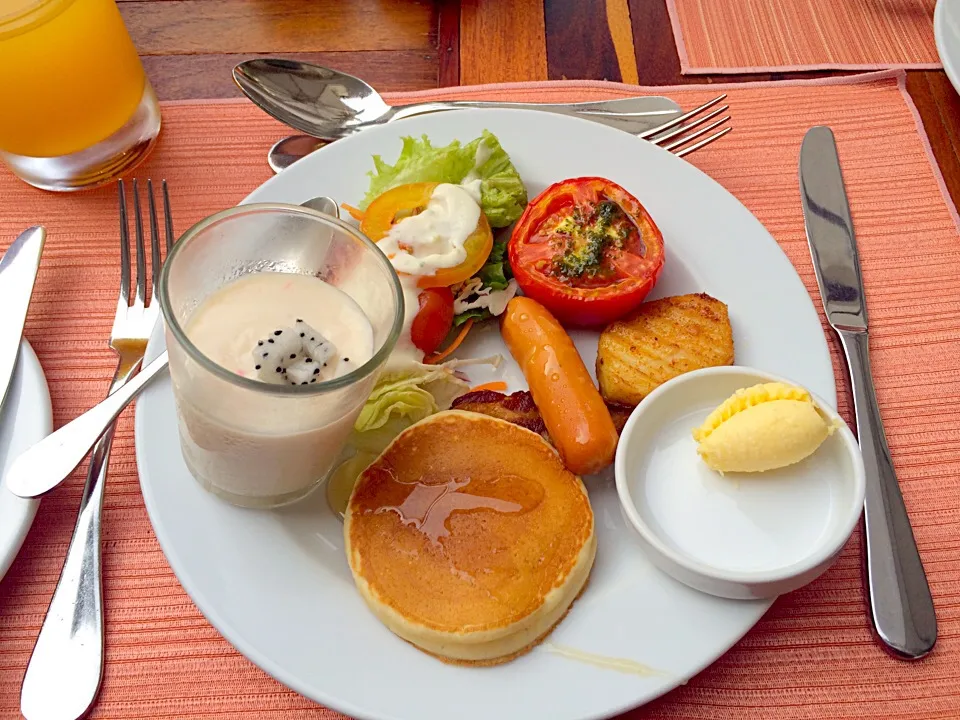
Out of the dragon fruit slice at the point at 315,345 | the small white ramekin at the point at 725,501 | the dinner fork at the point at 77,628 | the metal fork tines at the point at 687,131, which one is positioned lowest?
the dinner fork at the point at 77,628

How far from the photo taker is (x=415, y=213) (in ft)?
7.27

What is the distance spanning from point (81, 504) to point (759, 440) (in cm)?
151

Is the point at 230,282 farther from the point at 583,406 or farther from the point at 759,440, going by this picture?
the point at 759,440

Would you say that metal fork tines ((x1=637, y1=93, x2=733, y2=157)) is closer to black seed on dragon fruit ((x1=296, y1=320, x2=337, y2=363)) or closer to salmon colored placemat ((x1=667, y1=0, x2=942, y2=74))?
salmon colored placemat ((x1=667, y1=0, x2=942, y2=74))

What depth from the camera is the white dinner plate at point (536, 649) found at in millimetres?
1593

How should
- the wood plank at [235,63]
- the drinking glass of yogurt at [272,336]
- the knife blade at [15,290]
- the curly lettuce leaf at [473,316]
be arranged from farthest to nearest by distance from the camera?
the wood plank at [235,63] → the curly lettuce leaf at [473,316] → the knife blade at [15,290] → the drinking glass of yogurt at [272,336]

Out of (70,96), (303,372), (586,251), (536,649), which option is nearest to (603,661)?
(536,649)

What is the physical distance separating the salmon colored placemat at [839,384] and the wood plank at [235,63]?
0.13 m

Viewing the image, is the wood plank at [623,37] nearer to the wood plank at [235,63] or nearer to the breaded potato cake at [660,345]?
the wood plank at [235,63]

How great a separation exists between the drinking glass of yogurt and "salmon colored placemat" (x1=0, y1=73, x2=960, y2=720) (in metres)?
0.34

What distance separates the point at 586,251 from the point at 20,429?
4.76ft

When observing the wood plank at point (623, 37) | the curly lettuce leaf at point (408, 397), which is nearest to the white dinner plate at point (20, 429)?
the curly lettuce leaf at point (408, 397)

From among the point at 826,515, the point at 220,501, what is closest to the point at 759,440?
the point at 826,515

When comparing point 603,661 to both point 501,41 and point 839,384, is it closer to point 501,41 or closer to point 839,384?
point 839,384
